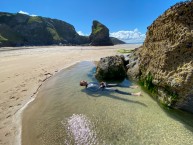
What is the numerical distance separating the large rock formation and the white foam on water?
16.8 feet

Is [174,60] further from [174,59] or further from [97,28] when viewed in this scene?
[97,28]

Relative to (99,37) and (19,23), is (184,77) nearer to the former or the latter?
(99,37)

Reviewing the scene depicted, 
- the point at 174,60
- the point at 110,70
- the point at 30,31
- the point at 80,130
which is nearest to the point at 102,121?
the point at 80,130

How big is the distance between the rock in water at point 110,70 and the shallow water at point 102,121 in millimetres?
5533

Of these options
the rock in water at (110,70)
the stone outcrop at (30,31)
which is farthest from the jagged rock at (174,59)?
the stone outcrop at (30,31)

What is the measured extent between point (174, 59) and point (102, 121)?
5717mm

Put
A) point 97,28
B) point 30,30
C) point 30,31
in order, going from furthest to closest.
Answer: point 30,30
point 30,31
point 97,28

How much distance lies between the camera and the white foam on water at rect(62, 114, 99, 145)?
812cm

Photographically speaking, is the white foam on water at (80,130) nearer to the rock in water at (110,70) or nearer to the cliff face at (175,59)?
the cliff face at (175,59)

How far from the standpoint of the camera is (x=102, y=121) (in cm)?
990

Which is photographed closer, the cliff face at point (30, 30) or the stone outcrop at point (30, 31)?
the stone outcrop at point (30, 31)

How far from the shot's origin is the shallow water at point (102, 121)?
8.16 m

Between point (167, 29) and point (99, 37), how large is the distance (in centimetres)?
10772

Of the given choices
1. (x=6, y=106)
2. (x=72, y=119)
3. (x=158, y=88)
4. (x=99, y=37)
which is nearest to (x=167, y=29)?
(x=158, y=88)
